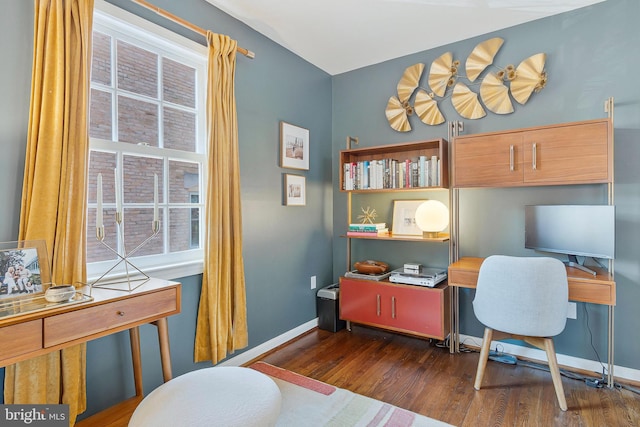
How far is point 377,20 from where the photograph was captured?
8.16ft

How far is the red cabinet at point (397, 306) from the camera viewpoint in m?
2.57

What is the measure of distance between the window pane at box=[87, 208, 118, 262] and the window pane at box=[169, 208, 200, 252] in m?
0.34

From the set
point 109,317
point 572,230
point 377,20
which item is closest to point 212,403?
point 109,317

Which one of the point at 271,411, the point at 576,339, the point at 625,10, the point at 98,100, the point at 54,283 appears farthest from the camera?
the point at 576,339

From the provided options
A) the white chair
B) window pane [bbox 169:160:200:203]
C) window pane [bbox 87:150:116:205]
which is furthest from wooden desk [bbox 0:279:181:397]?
the white chair

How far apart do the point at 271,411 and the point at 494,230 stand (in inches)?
87.9

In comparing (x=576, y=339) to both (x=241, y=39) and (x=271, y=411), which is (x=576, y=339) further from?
(x=241, y=39)

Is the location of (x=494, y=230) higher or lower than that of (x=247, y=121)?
lower

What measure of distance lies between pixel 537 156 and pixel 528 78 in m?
Answer: 0.68

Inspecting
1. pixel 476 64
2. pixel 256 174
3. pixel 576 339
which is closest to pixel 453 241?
pixel 576 339

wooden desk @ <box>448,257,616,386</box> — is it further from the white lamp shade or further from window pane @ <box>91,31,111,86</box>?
window pane @ <box>91,31,111,86</box>

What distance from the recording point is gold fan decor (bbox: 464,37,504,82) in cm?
259

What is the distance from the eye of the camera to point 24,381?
4.38 feet

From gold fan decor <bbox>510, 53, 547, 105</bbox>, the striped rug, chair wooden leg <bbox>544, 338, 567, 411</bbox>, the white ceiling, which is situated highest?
the white ceiling
